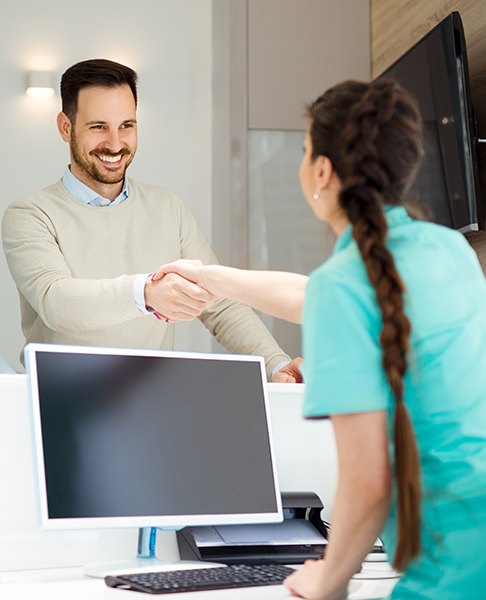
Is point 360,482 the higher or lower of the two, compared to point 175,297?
lower

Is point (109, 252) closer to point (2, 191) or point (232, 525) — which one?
point (232, 525)

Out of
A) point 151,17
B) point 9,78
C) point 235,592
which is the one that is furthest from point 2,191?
point 235,592

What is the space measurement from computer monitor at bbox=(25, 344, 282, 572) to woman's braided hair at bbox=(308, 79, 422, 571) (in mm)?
759

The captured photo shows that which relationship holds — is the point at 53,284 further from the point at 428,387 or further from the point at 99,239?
the point at 428,387

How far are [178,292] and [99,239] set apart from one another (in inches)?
34.7

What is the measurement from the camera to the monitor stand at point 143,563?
5.77ft

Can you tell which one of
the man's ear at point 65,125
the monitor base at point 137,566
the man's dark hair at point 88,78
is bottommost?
the monitor base at point 137,566

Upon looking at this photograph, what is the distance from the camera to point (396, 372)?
1.05 m

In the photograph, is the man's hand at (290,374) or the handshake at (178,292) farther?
the man's hand at (290,374)

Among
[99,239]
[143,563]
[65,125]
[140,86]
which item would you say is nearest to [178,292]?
[143,563]

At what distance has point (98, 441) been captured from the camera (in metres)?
1.76

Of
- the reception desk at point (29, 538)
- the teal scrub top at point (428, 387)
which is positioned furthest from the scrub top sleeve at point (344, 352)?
the reception desk at point (29, 538)

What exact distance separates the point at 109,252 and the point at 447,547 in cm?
205

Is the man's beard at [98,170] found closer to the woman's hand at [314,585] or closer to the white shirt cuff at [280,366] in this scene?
the white shirt cuff at [280,366]
